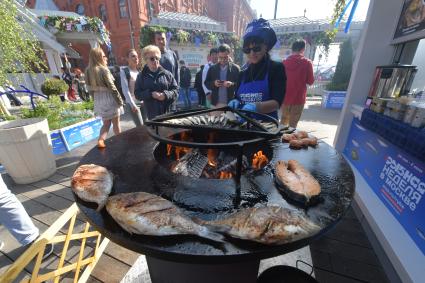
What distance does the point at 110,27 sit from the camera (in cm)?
2223

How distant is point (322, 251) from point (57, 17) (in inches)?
705

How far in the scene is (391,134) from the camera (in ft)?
6.84

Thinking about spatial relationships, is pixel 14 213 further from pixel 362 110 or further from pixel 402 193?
pixel 362 110

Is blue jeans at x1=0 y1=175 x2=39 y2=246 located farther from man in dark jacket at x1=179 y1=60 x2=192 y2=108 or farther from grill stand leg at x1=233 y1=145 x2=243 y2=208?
man in dark jacket at x1=179 y1=60 x2=192 y2=108

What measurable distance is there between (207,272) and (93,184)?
0.81 meters

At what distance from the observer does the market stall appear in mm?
1805

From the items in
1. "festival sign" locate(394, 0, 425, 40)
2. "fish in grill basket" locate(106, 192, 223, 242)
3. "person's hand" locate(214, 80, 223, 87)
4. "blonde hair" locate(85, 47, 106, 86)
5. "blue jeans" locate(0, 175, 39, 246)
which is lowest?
"blue jeans" locate(0, 175, 39, 246)

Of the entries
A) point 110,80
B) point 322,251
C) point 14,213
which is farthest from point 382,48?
point 14,213

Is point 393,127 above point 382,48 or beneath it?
beneath

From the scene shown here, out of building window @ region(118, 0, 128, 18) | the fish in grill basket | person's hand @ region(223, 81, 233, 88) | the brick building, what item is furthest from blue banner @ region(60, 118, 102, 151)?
building window @ region(118, 0, 128, 18)

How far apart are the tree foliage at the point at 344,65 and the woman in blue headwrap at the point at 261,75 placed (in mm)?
9606

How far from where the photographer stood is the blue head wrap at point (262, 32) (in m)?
2.19

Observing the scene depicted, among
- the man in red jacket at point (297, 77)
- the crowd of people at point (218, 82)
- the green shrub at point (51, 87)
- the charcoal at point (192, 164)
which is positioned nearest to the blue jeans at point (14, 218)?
the crowd of people at point (218, 82)

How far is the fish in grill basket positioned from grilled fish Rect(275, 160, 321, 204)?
0.45 meters
